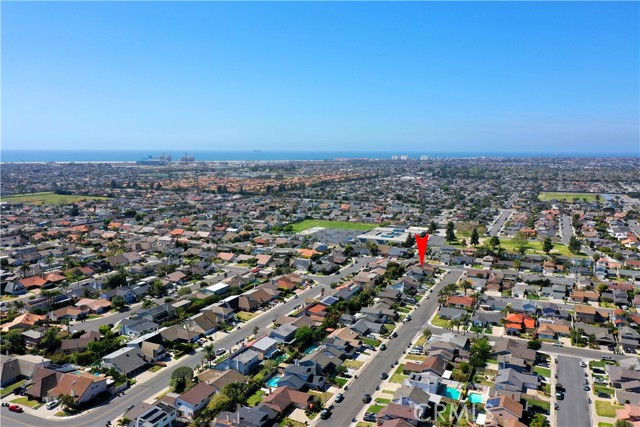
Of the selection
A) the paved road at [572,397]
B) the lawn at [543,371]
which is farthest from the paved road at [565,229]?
the lawn at [543,371]

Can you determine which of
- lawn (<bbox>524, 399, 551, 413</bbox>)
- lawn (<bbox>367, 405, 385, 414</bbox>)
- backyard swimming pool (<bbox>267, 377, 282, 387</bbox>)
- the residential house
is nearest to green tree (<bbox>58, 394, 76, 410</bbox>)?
the residential house

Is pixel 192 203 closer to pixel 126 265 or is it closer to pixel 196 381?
pixel 126 265

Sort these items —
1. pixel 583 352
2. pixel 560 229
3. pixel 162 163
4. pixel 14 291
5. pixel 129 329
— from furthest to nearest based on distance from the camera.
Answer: pixel 162 163 → pixel 560 229 → pixel 14 291 → pixel 129 329 → pixel 583 352

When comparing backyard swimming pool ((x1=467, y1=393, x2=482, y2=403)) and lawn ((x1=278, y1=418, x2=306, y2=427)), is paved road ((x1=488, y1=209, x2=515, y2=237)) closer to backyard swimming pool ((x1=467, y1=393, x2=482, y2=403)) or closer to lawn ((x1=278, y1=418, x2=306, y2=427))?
backyard swimming pool ((x1=467, y1=393, x2=482, y2=403))

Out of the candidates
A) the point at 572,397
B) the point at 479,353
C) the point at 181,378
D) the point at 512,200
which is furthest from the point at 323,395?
the point at 512,200

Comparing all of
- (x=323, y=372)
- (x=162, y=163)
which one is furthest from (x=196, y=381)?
(x=162, y=163)

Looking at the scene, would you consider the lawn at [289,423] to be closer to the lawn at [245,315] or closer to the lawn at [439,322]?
the lawn at [245,315]
